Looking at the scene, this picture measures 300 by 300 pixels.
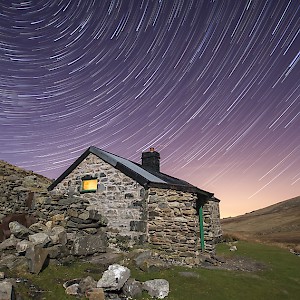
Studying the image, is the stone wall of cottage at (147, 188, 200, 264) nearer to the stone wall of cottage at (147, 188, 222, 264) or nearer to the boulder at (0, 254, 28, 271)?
the stone wall of cottage at (147, 188, 222, 264)

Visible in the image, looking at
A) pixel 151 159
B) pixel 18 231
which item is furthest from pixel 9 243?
pixel 151 159

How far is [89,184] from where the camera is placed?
16000mm

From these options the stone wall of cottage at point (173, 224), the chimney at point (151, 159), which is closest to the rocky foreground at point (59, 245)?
the stone wall of cottage at point (173, 224)

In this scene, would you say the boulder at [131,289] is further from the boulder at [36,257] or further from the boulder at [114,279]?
the boulder at [36,257]

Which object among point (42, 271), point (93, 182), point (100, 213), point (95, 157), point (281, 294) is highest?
point (95, 157)

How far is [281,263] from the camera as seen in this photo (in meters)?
15.1

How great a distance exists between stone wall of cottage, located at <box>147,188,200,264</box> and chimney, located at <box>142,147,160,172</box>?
22.3 feet

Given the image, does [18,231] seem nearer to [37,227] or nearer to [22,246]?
[37,227]

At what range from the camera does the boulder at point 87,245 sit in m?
11.0

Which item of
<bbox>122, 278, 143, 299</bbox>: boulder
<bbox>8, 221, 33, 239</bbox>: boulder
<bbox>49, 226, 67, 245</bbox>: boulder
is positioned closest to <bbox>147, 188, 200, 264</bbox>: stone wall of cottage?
<bbox>49, 226, 67, 245</bbox>: boulder

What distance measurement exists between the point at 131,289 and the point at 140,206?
20.6 feet

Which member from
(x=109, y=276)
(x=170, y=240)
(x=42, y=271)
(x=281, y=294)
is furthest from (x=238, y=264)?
(x=42, y=271)

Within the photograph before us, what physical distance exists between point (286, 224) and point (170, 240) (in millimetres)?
56851

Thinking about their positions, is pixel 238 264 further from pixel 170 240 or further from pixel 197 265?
pixel 170 240
